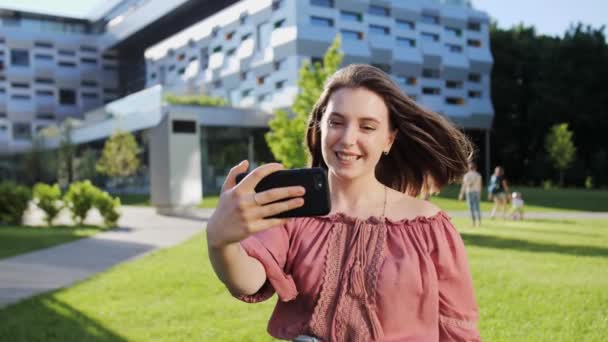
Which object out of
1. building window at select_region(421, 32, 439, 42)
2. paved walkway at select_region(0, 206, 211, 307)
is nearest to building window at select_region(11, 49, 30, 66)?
building window at select_region(421, 32, 439, 42)

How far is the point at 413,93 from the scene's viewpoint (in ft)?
143

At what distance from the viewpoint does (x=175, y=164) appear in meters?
20.1

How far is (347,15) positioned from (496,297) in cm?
3556

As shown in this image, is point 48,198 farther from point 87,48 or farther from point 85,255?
point 87,48

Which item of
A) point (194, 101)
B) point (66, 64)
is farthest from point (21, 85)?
point (194, 101)

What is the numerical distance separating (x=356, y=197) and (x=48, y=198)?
1534 centimetres

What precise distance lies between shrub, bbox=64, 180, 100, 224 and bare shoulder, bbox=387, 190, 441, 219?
47.6ft

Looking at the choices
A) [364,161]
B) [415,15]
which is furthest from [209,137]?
[364,161]

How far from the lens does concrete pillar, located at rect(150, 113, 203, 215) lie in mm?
20109

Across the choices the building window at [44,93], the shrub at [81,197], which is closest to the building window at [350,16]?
the shrub at [81,197]

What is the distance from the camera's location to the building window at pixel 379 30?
41125 millimetres

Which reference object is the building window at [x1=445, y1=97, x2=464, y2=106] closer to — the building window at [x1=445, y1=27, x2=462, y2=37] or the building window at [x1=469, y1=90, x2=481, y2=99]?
the building window at [x1=469, y1=90, x2=481, y2=99]

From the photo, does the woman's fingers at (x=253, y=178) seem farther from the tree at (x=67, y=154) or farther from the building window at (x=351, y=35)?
the tree at (x=67, y=154)

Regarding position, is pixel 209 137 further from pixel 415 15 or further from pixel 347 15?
pixel 415 15
